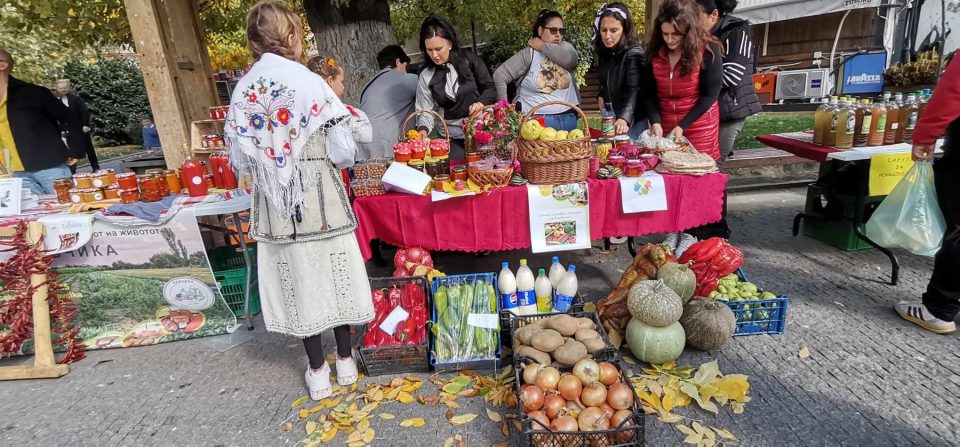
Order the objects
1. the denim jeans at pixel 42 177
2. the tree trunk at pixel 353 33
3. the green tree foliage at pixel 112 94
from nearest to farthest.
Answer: the denim jeans at pixel 42 177 < the tree trunk at pixel 353 33 < the green tree foliage at pixel 112 94

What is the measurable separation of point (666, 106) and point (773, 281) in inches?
62.7

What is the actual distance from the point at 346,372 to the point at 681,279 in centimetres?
203

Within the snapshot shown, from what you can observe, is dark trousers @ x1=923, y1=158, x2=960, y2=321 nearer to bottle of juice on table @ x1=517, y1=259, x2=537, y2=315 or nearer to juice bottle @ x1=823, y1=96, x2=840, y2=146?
juice bottle @ x1=823, y1=96, x2=840, y2=146

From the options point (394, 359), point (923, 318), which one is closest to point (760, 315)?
point (923, 318)

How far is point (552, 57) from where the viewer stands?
4031 mm

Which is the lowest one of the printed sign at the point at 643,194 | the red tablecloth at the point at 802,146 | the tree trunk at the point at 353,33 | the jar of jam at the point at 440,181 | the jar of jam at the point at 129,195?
the printed sign at the point at 643,194

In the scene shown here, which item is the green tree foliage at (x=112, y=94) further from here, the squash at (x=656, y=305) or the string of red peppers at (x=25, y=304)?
the squash at (x=656, y=305)

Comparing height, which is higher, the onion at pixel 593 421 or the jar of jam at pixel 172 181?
the jar of jam at pixel 172 181

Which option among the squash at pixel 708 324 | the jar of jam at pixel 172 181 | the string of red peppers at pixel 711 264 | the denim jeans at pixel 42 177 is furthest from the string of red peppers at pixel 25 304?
the string of red peppers at pixel 711 264

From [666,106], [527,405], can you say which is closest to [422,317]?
[527,405]

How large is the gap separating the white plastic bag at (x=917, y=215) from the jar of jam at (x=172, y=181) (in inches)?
196

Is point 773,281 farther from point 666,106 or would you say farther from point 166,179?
point 166,179

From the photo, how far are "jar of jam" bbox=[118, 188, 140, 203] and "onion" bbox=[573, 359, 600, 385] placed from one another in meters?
3.20

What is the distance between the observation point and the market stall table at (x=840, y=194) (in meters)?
3.63
